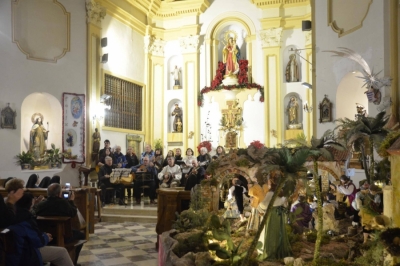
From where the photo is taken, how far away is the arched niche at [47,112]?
13.6m

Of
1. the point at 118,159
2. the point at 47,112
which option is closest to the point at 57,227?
the point at 118,159

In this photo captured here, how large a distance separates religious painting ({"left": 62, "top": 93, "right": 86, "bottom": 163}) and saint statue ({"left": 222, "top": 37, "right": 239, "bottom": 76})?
722 centimetres

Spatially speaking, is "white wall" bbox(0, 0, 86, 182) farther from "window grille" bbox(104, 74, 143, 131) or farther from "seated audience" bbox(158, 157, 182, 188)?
"seated audience" bbox(158, 157, 182, 188)

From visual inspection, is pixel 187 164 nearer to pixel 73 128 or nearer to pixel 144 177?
pixel 144 177

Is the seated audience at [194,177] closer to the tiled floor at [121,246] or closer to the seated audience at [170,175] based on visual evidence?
the seated audience at [170,175]

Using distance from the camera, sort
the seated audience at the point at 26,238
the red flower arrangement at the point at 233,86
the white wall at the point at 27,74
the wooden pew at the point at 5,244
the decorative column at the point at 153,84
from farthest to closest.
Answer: the decorative column at the point at 153,84
the red flower arrangement at the point at 233,86
the white wall at the point at 27,74
the seated audience at the point at 26,238
the wooden pew at the point at 5,244

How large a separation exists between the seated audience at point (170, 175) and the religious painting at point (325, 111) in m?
4.47

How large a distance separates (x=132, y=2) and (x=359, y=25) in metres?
10.2

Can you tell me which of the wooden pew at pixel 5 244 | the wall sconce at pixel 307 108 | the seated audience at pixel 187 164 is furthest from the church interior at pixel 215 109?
the wooden pew at pixel 5 244

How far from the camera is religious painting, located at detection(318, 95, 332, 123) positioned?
11.6 m

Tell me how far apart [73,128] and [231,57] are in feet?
26.9

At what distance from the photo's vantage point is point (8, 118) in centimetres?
1237

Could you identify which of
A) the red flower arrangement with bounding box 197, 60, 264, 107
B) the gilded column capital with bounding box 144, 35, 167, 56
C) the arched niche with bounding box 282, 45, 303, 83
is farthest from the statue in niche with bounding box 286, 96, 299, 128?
the gilded column capital with bounding box 144, 35, 167, 56

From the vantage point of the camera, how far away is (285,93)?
18.0 m
